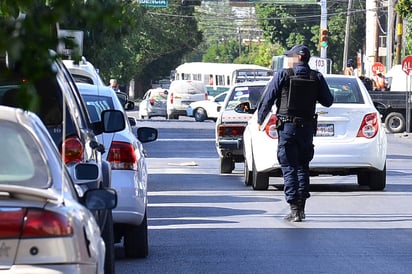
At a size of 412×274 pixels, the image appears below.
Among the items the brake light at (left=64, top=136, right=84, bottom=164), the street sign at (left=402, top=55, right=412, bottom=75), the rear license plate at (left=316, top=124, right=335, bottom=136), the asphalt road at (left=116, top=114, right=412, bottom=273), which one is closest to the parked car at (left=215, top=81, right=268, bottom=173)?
the asphalt road at (left=116, top=114, right=412, bottom=273)

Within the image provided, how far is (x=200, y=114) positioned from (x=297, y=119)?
3650 cm

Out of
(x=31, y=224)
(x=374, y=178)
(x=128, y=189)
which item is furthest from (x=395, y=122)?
(x=31, y=224)

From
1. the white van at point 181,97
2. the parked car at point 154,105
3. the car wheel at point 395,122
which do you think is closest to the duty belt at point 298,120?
the car wheel at point 395,122

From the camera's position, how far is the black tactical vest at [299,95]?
40.6 ft

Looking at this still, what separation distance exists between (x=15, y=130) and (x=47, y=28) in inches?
103

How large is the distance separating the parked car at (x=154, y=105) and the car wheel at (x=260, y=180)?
37.7m

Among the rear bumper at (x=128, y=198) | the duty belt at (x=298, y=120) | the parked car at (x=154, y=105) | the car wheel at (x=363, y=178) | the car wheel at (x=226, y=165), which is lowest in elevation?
the parked car at (x=154, y=105)

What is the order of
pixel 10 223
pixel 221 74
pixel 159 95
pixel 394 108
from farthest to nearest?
1. pixel 221 74
2. pixel 159 95
3. pixel 394 108
4. pixel 10 223

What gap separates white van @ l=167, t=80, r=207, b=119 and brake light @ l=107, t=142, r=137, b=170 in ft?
137

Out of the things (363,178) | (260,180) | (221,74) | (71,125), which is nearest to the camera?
(71,125)

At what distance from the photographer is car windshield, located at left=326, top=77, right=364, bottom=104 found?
52.0ft

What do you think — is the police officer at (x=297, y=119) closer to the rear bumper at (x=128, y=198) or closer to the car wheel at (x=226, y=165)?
the rear bumper at (x=128, y=198)

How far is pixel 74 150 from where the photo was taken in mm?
7773

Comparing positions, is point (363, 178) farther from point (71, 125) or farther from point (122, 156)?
point (71, 125)
